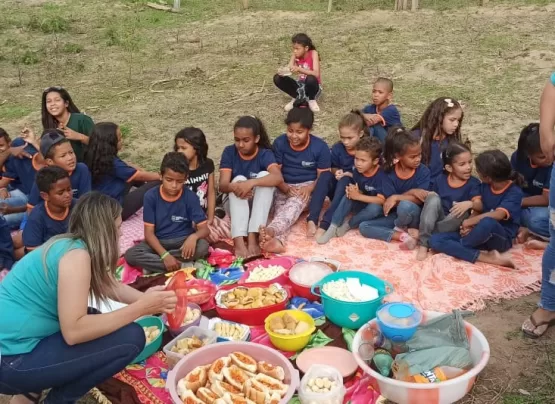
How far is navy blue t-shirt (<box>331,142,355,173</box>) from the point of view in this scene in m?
5.31

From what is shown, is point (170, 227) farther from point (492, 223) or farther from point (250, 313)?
point (492, 223)

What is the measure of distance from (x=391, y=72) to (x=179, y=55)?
368cm

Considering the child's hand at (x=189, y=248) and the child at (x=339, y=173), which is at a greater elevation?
the child at (x=339, y=173)

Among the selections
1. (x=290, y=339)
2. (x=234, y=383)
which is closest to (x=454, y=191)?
(x=290, y=339)

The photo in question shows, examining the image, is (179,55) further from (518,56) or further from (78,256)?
(78,256)

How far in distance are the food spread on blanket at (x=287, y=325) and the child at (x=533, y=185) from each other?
80.3 inches

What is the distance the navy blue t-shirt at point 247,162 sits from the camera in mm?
5188

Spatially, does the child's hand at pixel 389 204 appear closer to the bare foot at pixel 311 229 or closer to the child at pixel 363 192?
the child at pixel 363 192

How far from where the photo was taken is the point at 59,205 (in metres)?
4.30

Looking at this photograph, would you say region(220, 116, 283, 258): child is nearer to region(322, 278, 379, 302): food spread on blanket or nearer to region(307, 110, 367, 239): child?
region(307, 110, 367, 239): child

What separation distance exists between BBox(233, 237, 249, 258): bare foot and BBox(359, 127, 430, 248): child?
96cm

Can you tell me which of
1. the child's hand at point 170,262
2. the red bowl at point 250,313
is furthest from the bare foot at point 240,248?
the red bowl at point 250,313

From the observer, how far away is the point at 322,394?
9.90 feet

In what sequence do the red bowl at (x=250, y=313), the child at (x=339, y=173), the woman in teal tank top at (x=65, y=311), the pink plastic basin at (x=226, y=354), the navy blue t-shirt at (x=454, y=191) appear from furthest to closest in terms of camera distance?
the child at (x=339, y=173) → the navy blue t-shirt at (x=454, y=191) → the red bowl at (x=250, y=313) → the pink plastic basin at (x=226, y=354) → the woman in teal tank top at (x=65, y=311)
